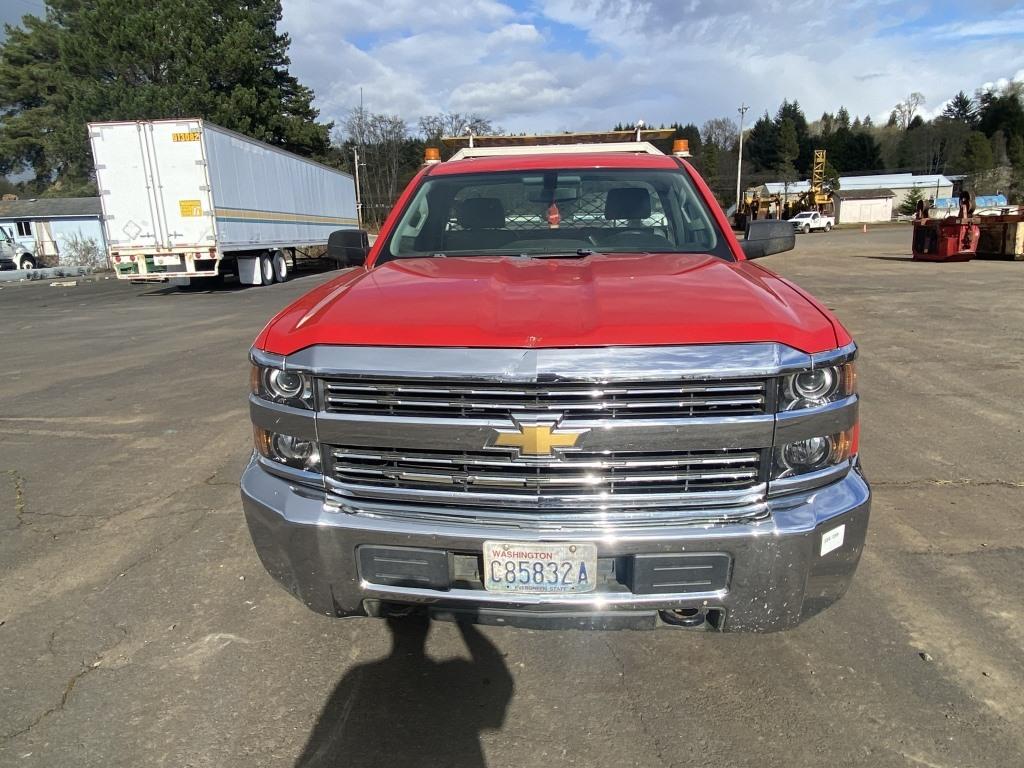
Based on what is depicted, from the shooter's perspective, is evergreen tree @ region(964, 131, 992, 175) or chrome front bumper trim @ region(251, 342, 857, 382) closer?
chrome front bumper trim @ region(251, 342, 857, 382)

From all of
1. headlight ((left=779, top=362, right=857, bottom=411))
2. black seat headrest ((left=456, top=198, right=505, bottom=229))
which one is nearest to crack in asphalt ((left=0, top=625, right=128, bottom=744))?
black seat headrest ((left=456, top=198, right=505, bottom=229))

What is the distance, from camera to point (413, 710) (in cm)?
241

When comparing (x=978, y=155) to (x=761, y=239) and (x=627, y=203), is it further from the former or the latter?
(x=627, y=203)

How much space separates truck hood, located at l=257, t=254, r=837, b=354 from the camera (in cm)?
213

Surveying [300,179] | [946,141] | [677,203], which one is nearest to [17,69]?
[300,179]

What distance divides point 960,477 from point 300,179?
23.6 meters

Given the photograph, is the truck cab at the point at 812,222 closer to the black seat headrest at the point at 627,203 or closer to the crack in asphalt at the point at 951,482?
the crack in asphalt at the point at 951,482

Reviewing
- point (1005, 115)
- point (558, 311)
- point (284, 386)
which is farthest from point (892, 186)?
point (284, 386)

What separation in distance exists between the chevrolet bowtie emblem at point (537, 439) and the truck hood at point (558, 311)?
0.26 m

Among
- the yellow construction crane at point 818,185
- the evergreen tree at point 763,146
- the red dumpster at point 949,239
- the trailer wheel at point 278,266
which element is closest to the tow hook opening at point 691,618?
the trailer wheel at point 278,266

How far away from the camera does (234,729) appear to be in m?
2.33

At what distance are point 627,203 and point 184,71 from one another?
39.7m

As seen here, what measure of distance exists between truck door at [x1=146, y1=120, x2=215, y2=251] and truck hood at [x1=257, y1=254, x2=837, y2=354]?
15.9 m

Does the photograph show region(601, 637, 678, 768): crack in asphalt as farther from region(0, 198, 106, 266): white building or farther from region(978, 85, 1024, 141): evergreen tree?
region(978, 85, 1024, 141): evergreen tree
